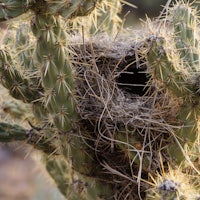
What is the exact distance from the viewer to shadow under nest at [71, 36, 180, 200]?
10.8ft

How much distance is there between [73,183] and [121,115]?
0.52 meters

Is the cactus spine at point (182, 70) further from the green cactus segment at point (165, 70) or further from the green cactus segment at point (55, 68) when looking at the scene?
the green cactus segment at point (55, 68)

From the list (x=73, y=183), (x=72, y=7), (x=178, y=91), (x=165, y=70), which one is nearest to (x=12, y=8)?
(x=72, y=7)

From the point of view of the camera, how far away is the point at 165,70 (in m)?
3.08

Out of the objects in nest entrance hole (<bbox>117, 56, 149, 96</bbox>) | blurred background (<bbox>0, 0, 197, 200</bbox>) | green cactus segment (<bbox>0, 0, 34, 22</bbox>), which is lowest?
blurred background (<bbox>0, 0, 197, 200</bbox>)

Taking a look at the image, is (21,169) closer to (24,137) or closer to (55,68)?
(24,137)

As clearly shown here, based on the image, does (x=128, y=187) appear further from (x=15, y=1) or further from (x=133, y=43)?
(x=15, y=1)

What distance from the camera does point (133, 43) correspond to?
11.6 ft

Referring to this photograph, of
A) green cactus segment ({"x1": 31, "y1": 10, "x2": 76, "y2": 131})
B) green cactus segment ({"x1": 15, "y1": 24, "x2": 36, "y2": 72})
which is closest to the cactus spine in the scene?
green cactus segment ({"x1": 31, "y1": 10, "x2": 76, "y2": 131})

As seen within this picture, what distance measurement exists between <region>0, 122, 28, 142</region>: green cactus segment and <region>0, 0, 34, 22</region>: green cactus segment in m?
0.87

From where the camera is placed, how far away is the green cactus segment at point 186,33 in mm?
3340

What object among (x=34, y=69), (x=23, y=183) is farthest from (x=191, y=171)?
(x=23, y=183)

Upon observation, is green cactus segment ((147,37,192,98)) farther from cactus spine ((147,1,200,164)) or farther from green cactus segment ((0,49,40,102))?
green cactus segment ((0,49,40,102))

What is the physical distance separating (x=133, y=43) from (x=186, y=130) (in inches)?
21.6
